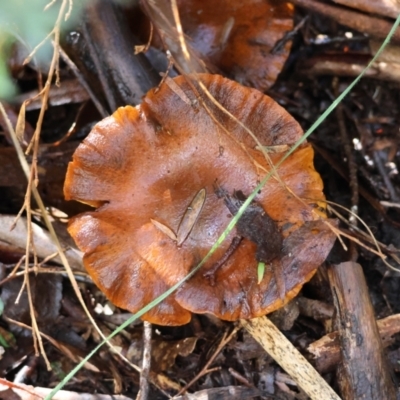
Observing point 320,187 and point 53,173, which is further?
point 53,173

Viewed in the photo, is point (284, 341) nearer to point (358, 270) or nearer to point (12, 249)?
point (358, 270)

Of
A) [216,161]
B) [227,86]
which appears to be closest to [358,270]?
[216,161]

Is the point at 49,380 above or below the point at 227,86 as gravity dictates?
below

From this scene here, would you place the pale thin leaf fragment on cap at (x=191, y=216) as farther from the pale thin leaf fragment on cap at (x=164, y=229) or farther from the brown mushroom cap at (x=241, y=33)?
the brown mushroom cap at (x=241, y=33)

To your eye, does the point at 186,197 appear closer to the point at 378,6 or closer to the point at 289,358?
the point at 289,358

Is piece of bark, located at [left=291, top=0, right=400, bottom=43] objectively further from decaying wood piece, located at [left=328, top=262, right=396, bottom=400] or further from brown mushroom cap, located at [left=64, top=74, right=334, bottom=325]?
decaying wood piece, located at [left=328, top=262, right=396, bottom=400]

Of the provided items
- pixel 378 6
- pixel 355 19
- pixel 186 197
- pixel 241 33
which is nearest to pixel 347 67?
pixel 355 19
